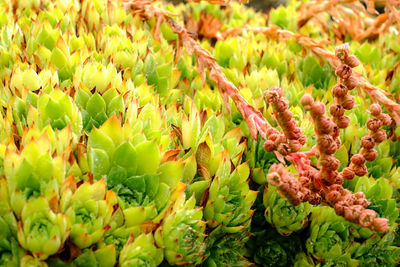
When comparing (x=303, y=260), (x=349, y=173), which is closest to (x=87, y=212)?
(x=349, y=173)

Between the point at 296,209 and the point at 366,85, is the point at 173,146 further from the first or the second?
the point at 366,85

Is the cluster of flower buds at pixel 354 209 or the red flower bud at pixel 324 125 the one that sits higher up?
the red flower bud at pixel 324 125

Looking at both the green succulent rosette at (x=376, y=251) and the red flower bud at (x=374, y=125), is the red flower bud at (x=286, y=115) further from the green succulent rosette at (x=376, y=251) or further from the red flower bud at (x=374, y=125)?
the green succulent rosette at (x=376, y=251)

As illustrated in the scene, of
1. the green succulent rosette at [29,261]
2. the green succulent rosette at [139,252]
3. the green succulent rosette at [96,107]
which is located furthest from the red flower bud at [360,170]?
Answer: the green succulent rosette at [29,261]

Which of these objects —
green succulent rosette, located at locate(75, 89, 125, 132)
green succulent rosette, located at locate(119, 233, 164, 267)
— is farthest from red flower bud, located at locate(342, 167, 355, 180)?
green succulent rosette, located at locate(75, 89, 125, 132)

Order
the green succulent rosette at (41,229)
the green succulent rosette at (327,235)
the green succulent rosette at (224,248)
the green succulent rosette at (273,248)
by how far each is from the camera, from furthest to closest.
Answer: the green succulent rosette at (273,248) < the green succulent rosette at (327,235) < the green succulent rosette at (224,248) < the green succulent rosette at (41,229)

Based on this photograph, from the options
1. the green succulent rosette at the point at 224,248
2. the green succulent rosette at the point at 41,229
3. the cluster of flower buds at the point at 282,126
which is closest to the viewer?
the green succulent rosette at the point at 41,229

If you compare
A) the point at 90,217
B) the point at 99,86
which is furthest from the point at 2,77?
the point at 90,217
